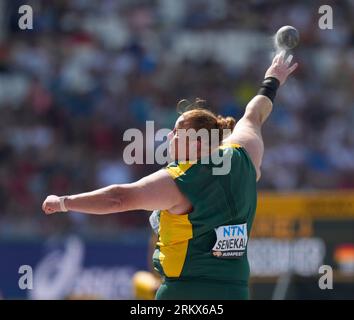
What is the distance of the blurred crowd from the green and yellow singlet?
8726 millimetres

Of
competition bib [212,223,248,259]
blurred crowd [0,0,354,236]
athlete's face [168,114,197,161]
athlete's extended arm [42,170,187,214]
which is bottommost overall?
competition bib [212,223,248,259]

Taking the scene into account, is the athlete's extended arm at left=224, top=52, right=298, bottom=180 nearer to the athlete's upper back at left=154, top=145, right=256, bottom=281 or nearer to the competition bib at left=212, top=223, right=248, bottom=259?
the athlete's upper back at left=154, top=145, right=256, bottom=281

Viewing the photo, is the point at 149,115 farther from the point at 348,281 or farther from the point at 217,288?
the point at 217,288

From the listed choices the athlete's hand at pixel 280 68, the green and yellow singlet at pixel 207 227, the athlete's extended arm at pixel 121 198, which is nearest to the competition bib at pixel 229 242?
the green and yellow singlet at pixel 207 227

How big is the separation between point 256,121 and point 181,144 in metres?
0.74

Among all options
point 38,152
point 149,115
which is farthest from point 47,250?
point 149,115

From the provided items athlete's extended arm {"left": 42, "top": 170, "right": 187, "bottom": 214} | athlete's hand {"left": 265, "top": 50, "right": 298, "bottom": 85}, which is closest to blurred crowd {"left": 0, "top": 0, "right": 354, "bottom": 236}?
athlete's hand {"left": 265, "top": 50, "right": 298, "bottom": 85}

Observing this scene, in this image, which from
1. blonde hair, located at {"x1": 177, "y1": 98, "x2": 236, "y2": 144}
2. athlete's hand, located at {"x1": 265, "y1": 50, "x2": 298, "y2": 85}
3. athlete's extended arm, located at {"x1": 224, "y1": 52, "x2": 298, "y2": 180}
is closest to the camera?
blonde hair, located at {"x1": 177, "y1": 98, "x2": 236, "y2": 144}

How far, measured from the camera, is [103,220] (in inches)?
521

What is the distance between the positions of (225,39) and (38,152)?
404cm

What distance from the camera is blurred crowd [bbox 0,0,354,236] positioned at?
47.4 feet

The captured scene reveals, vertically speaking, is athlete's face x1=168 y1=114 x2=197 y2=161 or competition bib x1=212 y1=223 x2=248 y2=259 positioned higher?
athlete's face x1=168 y1=114 x2=197 y2=161

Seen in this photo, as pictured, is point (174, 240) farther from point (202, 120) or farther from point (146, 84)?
point (146, 84)

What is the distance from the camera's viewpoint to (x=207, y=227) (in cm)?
499
